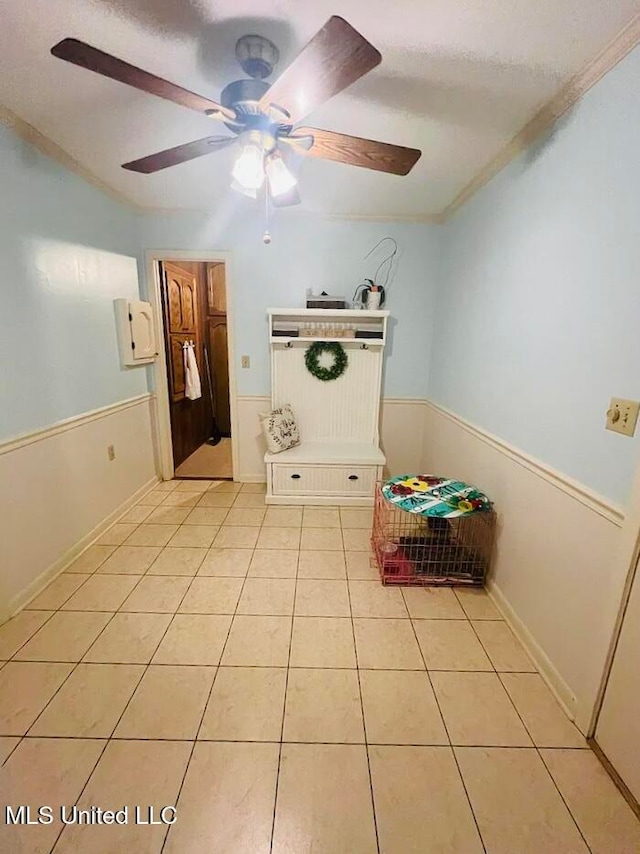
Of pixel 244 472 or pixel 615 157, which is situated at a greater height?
pixel 615 157

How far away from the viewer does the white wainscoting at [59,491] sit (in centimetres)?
180

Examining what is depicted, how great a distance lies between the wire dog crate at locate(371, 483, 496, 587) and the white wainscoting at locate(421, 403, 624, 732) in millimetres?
118

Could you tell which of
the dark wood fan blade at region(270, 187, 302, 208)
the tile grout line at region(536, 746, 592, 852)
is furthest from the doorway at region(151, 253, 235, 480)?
the tile grout line at region(536, 746, 592, 852)

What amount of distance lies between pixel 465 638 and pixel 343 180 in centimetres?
278

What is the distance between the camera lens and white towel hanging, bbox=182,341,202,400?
12.7 feet

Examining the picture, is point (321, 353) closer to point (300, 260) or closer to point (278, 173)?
point (300, 260)

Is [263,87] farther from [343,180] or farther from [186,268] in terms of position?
[186,268]

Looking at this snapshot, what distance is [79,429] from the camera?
7.54ft

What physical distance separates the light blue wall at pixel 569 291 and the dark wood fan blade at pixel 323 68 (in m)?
0.94

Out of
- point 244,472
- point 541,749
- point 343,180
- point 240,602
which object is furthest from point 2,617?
point 343,180

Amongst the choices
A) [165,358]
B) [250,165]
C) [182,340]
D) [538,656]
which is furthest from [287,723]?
[182,340]

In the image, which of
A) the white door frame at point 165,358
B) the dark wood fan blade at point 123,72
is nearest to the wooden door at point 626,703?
the dark wood fan blade at point 123,72

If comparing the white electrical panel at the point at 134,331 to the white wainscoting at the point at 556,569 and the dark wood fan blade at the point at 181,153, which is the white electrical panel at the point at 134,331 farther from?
the white wainscoting at the point at 556,569

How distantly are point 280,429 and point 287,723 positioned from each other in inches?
80.4
